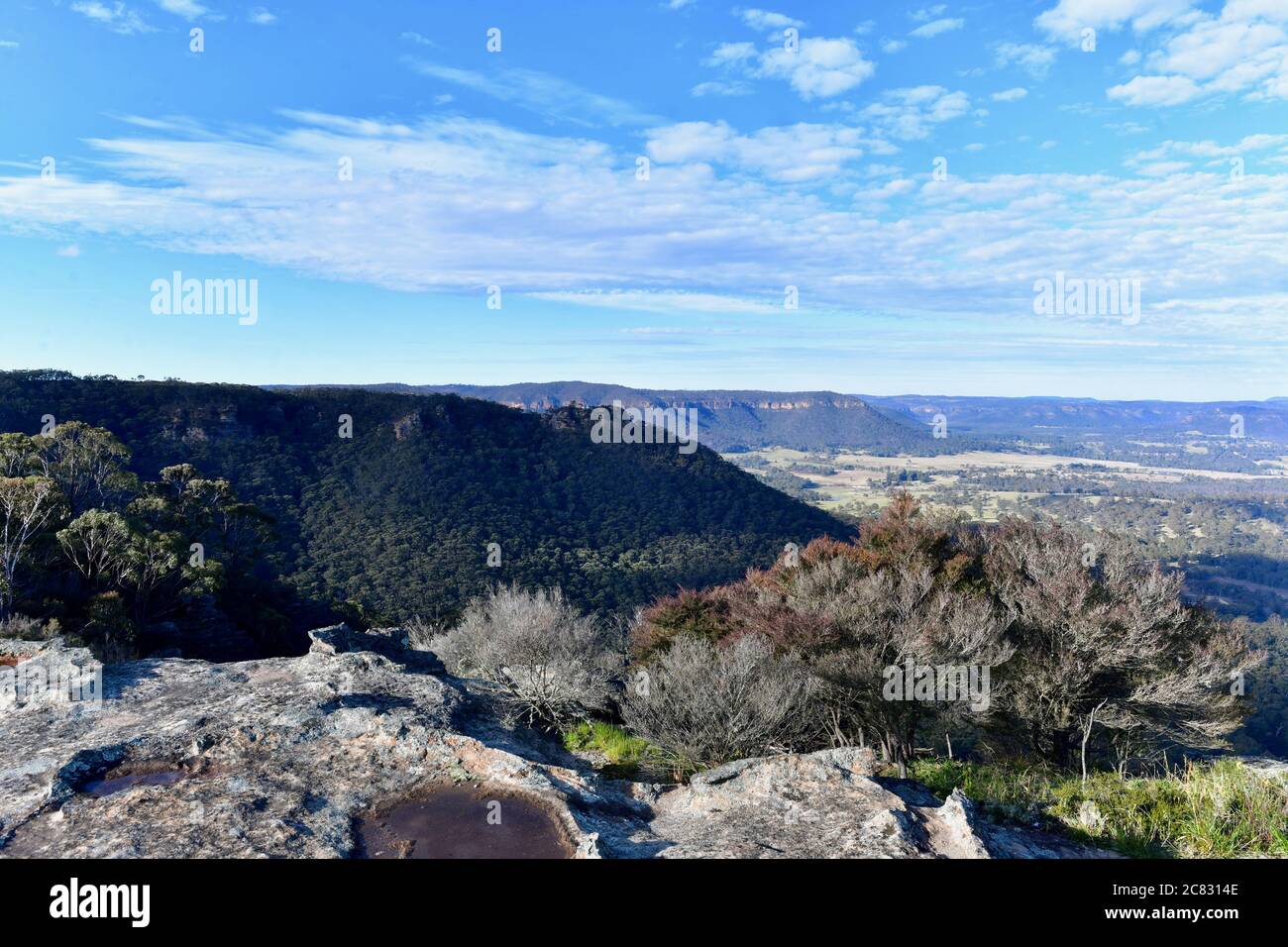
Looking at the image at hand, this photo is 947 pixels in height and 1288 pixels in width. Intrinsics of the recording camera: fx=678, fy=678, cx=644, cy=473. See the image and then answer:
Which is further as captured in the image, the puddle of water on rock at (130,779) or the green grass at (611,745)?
the green grass at (611,745)

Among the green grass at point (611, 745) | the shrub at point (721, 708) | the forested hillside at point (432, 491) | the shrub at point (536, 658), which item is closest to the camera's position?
the shrub at point (721, 708)

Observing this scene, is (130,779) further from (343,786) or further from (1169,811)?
(1169,811)

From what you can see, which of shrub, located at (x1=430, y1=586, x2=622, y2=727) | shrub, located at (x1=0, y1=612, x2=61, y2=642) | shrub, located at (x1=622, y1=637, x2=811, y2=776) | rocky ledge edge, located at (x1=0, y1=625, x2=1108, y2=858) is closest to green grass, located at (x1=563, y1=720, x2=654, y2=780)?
shrub, located at (x1=622, y1=637, x2=811, y2=776)

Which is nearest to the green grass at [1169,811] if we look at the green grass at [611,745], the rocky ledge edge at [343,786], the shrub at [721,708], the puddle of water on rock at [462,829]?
the rocky ledge edge at [343,786]

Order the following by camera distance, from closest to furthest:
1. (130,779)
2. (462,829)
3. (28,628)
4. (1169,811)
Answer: (462,829) → (130,779) → (1169,811) → (28,628)

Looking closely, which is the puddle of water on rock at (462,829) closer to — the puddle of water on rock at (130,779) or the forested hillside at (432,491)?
the puddle of water on rock at (130,779)

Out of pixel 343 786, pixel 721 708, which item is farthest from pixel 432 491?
pixel 343 786
